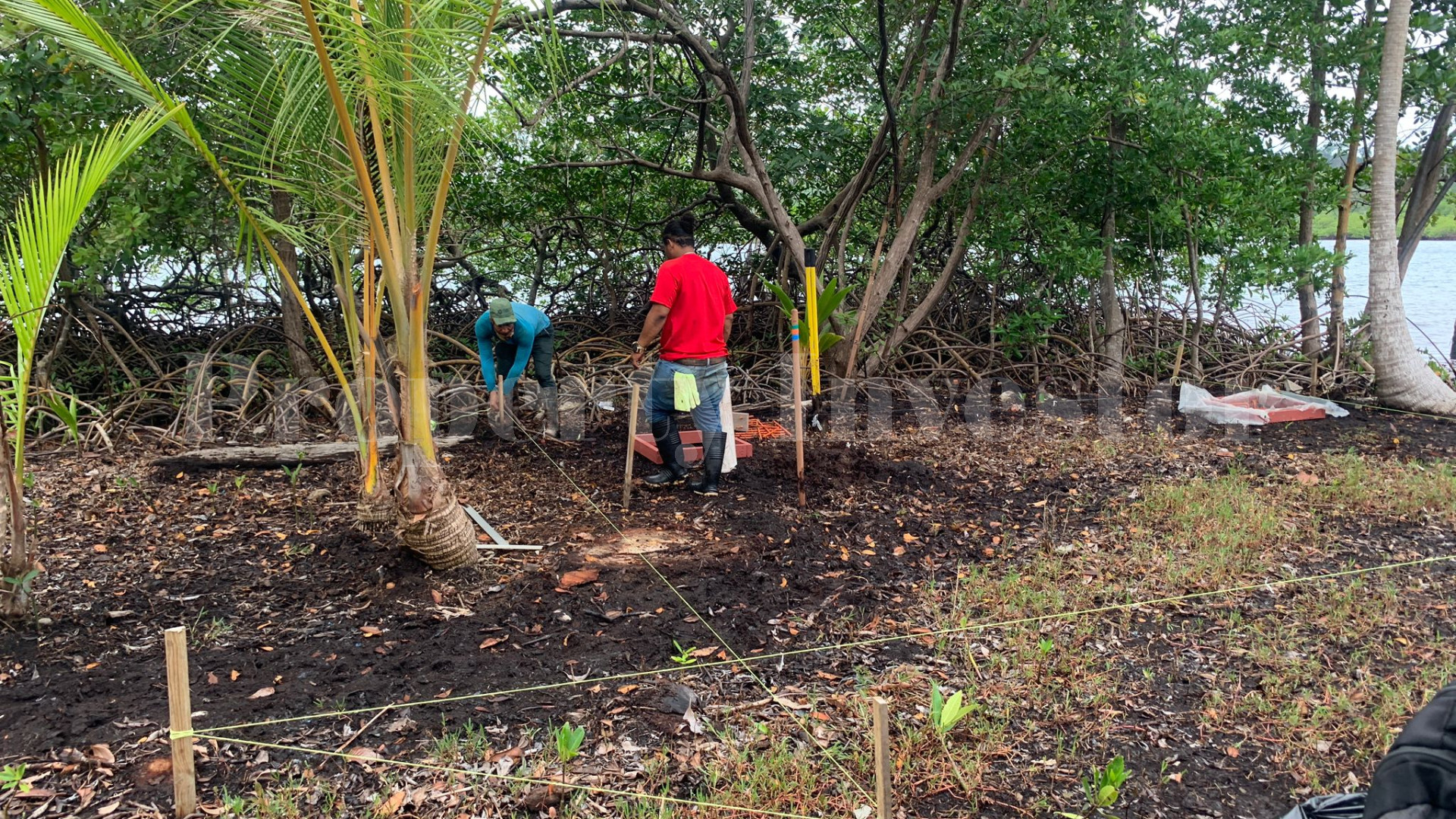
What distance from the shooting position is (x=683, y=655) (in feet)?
10.5

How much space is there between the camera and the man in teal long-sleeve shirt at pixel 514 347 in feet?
18.8

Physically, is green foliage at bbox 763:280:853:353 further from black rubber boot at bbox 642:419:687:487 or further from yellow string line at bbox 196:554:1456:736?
yellow string line at bbox 196:554:1456:736

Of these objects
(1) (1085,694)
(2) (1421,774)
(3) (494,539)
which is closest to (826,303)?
(3) (494,539)

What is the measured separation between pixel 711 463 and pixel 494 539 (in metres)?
1.28

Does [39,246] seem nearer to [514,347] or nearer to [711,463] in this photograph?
[711,463]

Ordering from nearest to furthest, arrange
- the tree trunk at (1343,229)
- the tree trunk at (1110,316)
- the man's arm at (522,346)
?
the man's arm at (522,346)
the tree trunk at (1343,229)
the tree trunk at (1110,316)

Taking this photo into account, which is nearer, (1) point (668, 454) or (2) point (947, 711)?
(2) point (947, 711)

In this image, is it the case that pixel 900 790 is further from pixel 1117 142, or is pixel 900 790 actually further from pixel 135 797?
pixel 1117 142

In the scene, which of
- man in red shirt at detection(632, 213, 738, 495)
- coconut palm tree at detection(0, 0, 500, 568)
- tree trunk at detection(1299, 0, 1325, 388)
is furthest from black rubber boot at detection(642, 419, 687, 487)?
tree trunk at detection(1299, 0, 1325, 388)

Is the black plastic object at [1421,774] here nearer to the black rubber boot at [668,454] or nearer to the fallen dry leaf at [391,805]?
the fallen dry leaf at [391,805]

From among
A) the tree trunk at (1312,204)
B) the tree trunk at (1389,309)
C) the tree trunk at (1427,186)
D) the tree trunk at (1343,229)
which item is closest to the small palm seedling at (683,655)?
the tree trunk at (1312,204)

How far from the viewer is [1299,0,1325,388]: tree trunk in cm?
677

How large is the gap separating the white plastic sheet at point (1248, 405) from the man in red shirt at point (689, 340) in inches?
147

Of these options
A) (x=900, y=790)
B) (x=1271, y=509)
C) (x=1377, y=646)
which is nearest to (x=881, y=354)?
(x=1271, y=509)
